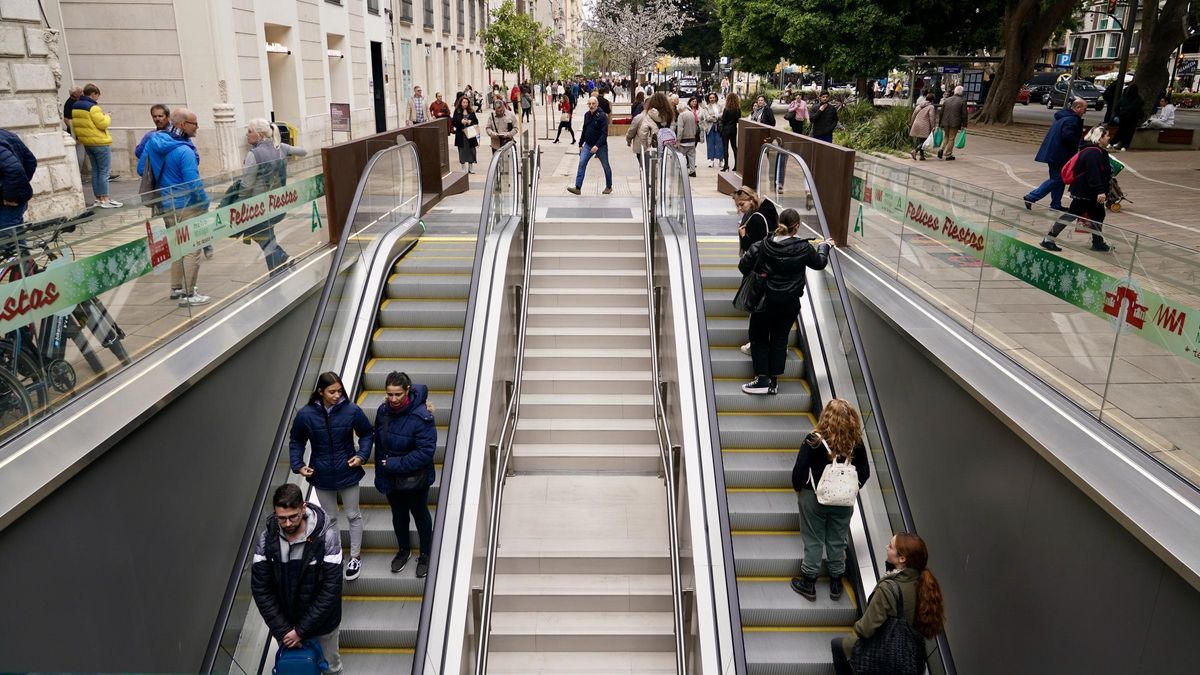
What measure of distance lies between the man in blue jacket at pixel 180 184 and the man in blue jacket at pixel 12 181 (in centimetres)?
95

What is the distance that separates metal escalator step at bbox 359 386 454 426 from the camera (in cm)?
769

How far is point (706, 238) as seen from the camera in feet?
34.0

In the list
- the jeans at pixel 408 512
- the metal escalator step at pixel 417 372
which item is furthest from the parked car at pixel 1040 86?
the jeans at pixel 408 512

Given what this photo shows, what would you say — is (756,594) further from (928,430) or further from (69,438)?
(69,438)

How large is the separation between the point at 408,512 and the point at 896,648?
3.45 metres

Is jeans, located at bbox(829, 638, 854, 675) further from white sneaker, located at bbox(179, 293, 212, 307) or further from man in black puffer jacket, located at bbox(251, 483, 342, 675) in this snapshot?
white sneaker, located at bbox(179, 293, 212, 307)

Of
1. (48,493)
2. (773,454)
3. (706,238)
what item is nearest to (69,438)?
(48,493)

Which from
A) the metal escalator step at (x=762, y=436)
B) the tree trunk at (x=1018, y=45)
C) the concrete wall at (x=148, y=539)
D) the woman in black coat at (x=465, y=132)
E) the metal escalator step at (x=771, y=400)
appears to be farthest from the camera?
the tree trunk at (x=1018, y=45)

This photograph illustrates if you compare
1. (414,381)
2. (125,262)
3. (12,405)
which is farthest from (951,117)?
(12,405)

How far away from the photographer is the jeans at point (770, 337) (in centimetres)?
715

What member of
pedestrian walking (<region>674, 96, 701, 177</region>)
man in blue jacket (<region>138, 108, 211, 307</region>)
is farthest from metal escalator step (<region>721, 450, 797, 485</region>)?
pedestrian walking (<region>674, 96, 701, 177</region>)

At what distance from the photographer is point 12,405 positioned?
4359 millimetres

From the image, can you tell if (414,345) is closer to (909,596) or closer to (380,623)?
(380,623)

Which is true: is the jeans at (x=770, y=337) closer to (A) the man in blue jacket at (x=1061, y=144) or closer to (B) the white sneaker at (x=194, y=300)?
(B) the white sneaker at (x=194, y=300)
